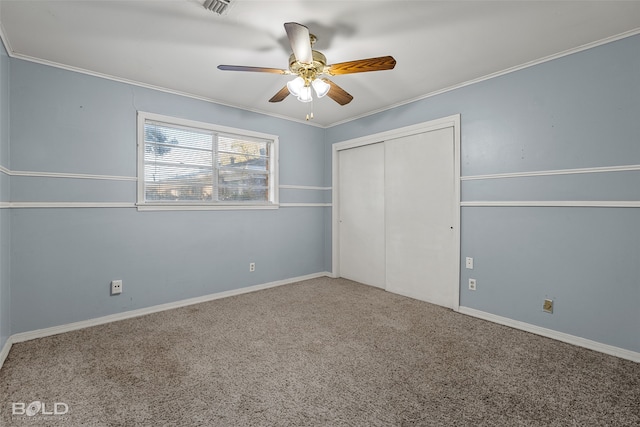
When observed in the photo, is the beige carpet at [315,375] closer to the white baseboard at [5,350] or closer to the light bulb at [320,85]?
the white baseboard at [5,350]

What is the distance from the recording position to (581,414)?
157cm

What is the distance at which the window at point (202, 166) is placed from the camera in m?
3.12

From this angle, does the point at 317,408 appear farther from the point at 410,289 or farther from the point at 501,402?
the point at 410,289

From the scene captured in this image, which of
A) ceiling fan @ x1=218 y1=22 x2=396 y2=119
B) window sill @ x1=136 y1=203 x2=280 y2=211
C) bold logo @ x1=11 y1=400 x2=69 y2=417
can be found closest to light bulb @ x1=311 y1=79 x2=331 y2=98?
ceiling fan @ x1=218 y1=22 x2=396 y2=119

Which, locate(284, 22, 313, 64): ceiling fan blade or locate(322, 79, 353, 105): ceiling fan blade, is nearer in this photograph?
locate(284, 22, 313, 64): ceiling fan blade

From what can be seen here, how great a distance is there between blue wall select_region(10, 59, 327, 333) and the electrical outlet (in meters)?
0.04

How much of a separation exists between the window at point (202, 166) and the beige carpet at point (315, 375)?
1.33 metres

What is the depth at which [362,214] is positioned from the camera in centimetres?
417

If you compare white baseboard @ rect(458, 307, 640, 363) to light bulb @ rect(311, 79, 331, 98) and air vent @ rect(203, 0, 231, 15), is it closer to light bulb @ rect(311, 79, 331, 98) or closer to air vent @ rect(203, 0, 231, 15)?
light bulb @ rect(311, 79, 331, 98)

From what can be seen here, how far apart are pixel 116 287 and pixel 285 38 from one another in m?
2.75

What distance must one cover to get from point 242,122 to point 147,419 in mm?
3150

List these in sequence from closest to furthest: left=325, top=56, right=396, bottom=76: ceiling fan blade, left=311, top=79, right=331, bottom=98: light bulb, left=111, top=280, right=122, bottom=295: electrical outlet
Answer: left=325, top=56, right=396, bottom=76: ceiling fan blade → left=311, top=79, right=331, bottom=98: light bulb → left=111, top=280, right=122, bottom=295: electrical outlet

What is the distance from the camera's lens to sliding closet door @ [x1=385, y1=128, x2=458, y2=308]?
10.5 ft

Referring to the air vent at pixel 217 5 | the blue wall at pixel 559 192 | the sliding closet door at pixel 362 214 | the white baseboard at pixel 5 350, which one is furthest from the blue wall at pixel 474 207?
the air vent at pixel 217 5
